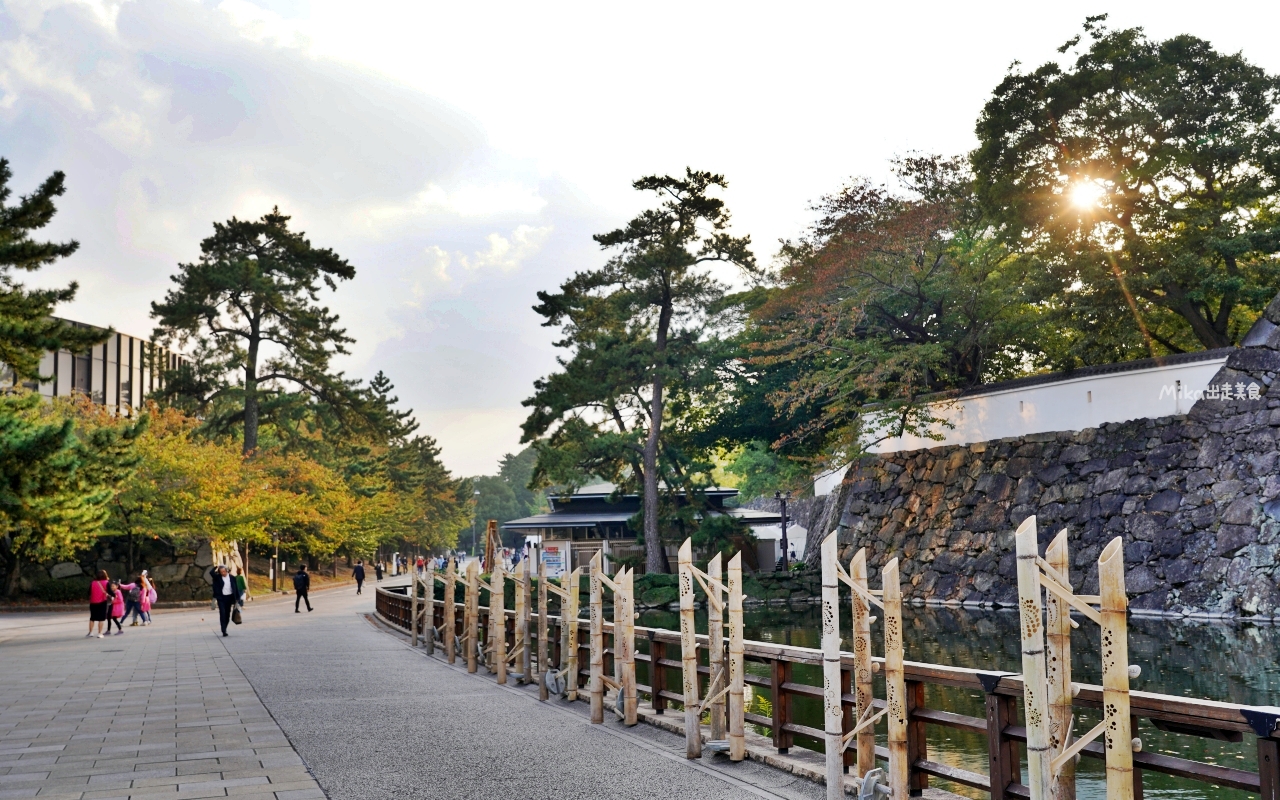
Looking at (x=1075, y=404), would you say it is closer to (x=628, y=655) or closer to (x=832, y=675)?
(x=628, y=655)

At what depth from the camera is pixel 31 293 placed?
1997 cm

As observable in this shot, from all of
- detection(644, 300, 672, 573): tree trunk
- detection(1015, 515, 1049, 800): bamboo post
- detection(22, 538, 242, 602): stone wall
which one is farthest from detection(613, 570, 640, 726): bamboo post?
detection(22, 538, 242, 602): stone wall

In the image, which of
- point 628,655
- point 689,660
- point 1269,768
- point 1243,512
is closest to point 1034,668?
point 1269,768

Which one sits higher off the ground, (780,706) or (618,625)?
(618,625)

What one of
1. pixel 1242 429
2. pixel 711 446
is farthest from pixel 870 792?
pixel 711 446

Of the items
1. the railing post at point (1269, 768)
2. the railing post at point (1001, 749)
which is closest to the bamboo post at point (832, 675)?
the railing post at point (1001, 749)

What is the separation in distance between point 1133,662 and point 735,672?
10.1m

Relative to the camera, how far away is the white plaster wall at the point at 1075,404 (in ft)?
81.1

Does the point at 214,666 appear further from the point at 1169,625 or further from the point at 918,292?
the point at 918,292

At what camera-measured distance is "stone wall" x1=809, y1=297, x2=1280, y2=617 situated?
22141mm

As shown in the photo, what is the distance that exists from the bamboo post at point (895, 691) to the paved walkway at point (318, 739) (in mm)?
960

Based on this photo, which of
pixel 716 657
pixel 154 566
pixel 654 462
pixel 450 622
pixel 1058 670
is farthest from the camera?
pixel 154 566

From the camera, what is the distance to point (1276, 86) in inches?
1026

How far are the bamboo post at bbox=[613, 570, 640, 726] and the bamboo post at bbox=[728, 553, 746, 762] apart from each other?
2.09 meters
